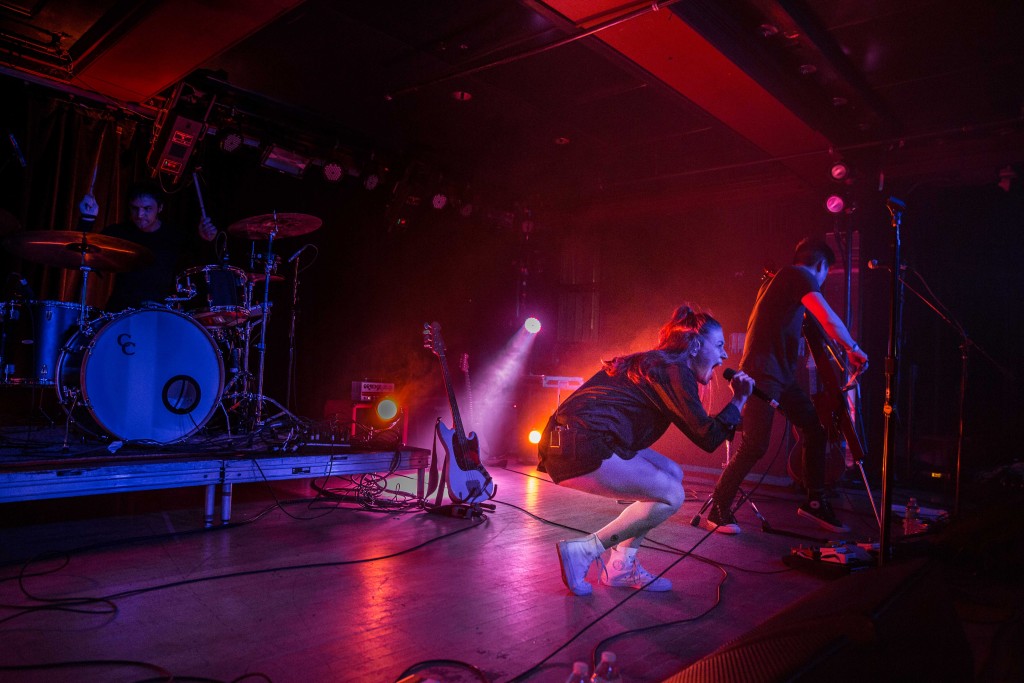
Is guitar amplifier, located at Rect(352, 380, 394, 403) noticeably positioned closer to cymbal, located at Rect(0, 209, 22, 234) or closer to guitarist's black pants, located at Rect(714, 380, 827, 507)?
cymbal, located at Rect(0, 209, 22, 234)

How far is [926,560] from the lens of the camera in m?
1.57

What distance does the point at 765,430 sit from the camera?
452 centimetres

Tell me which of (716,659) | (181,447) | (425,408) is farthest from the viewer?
(425,408)

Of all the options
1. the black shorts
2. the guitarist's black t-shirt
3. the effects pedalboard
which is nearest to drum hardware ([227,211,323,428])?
the black shorts

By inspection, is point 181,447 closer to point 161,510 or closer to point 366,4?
point 161,510

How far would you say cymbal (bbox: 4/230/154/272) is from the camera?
3971mm

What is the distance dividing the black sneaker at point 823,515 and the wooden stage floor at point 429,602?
4.2 inches

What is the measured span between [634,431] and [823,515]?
2446 millimetres

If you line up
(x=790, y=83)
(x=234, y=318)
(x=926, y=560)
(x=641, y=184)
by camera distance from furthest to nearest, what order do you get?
(x=641, y=184) < (x=790, y=83) < (x=234, y=318) < (x=926, y=560)

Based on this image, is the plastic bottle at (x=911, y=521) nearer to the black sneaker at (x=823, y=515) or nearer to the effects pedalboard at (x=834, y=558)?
the black sneaker at (x=823, y=515)

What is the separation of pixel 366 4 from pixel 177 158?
2.47 m

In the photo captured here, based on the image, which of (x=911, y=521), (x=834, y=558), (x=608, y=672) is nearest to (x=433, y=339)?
(x=834, y=558)

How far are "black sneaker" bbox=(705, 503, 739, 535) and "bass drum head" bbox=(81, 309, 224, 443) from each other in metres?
3.66

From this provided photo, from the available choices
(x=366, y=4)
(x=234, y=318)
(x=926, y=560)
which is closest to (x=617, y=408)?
(x=926, y=560)
